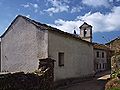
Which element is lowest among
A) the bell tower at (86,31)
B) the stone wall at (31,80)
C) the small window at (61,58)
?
the stone wall at (31,80)

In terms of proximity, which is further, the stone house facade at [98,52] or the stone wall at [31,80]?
the stone house facade at [98,52]

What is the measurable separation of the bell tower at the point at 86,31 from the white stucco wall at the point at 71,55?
342 inches

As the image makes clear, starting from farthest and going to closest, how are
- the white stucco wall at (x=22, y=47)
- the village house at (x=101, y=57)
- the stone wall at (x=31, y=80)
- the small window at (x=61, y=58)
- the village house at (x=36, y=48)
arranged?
the village house at (x=101, y=57)
the small window at (x=61, y=58)
the white stucco wall at (x=22, y=47)
the village house at (x=36, y=48)
the stone wall at (x=31, y=80)

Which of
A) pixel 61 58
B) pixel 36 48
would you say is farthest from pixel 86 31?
pixel 36 48

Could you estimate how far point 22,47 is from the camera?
20406 mm

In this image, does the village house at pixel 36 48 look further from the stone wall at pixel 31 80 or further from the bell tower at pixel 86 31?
the bell tower at pixel 86 31

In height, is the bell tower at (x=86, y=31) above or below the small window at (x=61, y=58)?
above

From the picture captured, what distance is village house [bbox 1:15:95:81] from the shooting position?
19000mm

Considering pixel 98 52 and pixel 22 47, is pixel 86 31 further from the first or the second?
pixel 22 47

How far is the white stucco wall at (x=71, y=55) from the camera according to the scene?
19297 millimetres

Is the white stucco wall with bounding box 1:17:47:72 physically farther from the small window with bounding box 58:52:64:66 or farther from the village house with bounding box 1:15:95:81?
the small window with bounding box 58:52:64:66

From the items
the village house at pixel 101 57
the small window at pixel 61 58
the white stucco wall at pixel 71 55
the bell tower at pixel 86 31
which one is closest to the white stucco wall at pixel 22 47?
the white stucco wall at pixel 71 55

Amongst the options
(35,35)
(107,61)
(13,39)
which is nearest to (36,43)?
(35,35)

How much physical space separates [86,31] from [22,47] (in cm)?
1855
